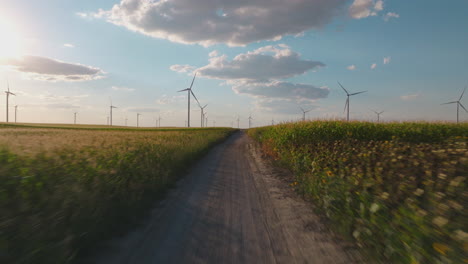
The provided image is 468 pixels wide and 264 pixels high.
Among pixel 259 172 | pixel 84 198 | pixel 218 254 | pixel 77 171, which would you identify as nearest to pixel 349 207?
pixel 218 254

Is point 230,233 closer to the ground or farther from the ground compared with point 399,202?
closer to the ground

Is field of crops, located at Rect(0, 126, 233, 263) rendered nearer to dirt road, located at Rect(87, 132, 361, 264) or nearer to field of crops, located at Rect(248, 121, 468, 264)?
dirt road, located at Rect(87, 132, 361, 264)

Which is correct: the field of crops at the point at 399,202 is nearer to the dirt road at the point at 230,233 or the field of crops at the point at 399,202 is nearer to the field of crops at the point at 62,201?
the dirt road at the point at 230,233

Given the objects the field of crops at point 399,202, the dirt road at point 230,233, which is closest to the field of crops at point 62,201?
the dirt road at point 230,233

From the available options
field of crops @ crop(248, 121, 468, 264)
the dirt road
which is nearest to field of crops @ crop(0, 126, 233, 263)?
the dirt road

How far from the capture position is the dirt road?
12.0 feet

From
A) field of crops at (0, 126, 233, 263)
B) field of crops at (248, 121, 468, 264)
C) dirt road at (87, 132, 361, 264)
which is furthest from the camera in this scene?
dirt road at (87, 132, 361, 264)

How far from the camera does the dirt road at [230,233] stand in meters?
3.65

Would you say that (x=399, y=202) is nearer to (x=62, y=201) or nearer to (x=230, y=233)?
(x=230, y=233)

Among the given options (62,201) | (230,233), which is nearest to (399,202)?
(230,233)

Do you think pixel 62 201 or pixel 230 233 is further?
pixel 230 233

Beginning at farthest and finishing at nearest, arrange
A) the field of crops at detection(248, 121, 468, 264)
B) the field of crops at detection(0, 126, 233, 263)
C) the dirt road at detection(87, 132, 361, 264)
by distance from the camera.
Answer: the dirt road at detection(87, 132, 361, 264), the field of crops at detection(0, 126, 233, 263), the field of crops at detection(248, 121, 468, 264)

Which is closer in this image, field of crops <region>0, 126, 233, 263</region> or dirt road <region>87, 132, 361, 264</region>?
field of crops <region>0, 126, 233, 263</region>

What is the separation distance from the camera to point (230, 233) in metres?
4.48
